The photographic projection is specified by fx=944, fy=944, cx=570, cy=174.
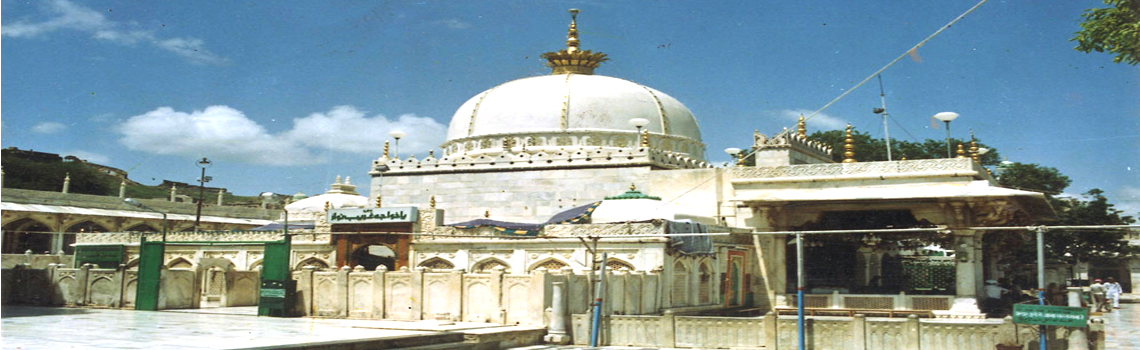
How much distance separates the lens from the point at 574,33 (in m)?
39.3

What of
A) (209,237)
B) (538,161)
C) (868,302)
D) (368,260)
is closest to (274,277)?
(368,260)

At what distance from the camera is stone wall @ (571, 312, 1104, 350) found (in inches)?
549

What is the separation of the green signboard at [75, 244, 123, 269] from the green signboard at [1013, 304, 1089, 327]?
780 inches

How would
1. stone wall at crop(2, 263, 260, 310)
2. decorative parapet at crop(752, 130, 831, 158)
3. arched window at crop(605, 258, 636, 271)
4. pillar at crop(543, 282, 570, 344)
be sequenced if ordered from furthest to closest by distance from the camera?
1. decorative parapet at crop(752, 130, 831, 158)
2. arched window at crop(605, 258, 636, 271)
3. stone wall at crop(2, 263, 260, 310)
4. pillar at crop(543, 282, 570, 344)

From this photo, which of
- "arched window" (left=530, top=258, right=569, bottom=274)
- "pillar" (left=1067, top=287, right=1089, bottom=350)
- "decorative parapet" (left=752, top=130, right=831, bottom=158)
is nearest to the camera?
"pillar" (left=1067, top=287, right=1089, bottom=350)

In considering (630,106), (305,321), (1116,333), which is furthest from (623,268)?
(630,106)

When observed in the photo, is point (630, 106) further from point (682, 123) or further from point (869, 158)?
point (869, 158)

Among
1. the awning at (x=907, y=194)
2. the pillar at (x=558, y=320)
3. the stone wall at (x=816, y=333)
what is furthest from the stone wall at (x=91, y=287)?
the awning at (x=907, y=194)

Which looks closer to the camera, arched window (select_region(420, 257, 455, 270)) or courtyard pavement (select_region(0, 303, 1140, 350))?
courtyard pavement (select_region(0, 303, 1140, 350))

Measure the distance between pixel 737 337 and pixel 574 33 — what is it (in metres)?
25.4

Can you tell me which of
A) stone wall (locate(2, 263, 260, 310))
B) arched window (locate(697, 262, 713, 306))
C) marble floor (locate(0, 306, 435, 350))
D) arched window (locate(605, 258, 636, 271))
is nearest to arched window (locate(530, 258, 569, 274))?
arched window (locate(605, 258, 636, 271))

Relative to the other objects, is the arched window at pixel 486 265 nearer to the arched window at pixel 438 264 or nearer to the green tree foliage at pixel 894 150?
the arched window at pixel 438 264

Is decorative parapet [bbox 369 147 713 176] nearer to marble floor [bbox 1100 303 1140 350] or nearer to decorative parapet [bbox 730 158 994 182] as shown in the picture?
decorative parapet [bbox 730 158 994 182]

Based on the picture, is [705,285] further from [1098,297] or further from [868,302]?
[1098,297]
